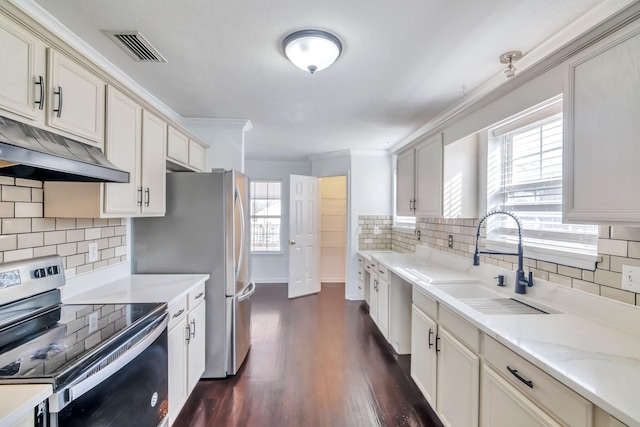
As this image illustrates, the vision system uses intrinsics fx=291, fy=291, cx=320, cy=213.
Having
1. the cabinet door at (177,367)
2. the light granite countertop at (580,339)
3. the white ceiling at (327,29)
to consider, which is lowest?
the cabinet door at (177,367)

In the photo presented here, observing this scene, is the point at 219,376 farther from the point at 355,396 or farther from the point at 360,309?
the point at 360,309

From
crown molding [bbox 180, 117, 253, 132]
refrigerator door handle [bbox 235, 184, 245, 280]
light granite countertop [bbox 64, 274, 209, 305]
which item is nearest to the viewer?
light granite countertop [bbox 64, 274, 209, 305]

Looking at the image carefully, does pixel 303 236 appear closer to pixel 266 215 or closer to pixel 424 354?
pixel 266 215

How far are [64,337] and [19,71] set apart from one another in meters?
1.08

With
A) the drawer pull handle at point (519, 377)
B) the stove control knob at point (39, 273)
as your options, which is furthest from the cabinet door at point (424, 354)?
the stove control knob at point (39, 273)

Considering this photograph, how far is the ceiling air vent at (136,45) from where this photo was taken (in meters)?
1.67

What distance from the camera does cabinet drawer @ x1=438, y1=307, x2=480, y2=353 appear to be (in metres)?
1.44

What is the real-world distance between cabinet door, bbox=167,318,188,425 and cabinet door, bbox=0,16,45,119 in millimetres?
1327

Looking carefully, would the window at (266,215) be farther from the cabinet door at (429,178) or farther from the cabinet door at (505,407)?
the cabinet door at (505,407)

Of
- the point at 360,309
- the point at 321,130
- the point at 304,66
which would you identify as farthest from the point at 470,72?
the point at 360,309

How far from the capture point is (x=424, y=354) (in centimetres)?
205

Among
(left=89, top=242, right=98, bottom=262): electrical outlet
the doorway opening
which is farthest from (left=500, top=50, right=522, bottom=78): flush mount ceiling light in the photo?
the doorway opening

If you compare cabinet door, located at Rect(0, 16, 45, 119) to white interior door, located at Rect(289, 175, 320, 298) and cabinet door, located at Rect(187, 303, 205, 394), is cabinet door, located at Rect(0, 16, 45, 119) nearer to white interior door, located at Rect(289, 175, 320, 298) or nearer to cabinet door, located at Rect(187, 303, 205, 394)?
cabinet door, located at Rect(187, 303, 205, 394)

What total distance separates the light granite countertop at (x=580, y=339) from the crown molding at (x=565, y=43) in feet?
3.66
